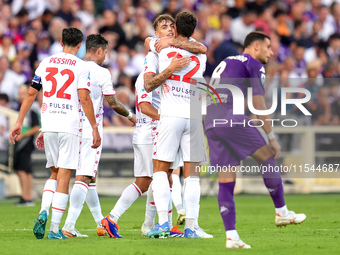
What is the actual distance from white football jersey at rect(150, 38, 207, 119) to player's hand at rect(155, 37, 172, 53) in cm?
4

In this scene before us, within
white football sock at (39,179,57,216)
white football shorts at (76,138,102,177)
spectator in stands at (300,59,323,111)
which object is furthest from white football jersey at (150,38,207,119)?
spectator in stands at (300,59,323,111)

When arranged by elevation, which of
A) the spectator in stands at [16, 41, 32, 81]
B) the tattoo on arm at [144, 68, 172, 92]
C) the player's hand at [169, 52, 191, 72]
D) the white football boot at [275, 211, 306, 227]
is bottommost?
the white football boot at [275, 211, 306, 227]

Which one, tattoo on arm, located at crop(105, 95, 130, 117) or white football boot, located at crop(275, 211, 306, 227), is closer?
white football boot, located at crop(275, 211, 306, 227)

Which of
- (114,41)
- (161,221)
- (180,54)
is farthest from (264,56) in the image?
(114,41)

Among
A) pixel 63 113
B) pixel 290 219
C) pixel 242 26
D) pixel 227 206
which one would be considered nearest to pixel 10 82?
pixel 242 26

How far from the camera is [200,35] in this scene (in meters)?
21.0

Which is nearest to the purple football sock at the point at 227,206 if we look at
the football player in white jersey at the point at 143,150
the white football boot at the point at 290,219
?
the white football boot at the point at 290,219

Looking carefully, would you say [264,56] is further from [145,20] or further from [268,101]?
[145,20]

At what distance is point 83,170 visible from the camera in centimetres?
967

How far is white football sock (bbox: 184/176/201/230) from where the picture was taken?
884 cm

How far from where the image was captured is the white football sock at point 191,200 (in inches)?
348

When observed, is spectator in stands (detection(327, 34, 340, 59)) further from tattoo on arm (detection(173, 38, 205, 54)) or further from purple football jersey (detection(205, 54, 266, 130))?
purple football jersey (detection(205, 54, 266, 130))

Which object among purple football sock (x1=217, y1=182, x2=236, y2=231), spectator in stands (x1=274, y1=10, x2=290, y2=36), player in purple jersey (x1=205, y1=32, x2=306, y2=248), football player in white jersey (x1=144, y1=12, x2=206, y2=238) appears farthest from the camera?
spectator in stands (x1=274, y1=10, x2=290, y2=36)

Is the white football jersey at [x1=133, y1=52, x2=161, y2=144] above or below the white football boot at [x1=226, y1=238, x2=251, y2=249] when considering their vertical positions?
above
